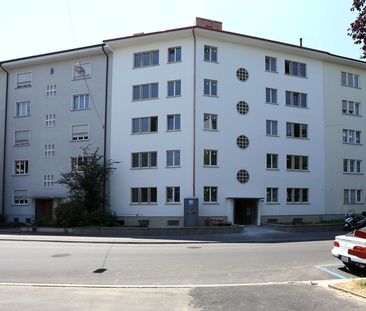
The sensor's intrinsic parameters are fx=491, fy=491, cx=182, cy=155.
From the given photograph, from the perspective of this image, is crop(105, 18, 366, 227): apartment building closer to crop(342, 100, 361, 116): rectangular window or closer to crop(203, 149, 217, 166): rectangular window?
crop(203, 149, 217, 166): rectangular window

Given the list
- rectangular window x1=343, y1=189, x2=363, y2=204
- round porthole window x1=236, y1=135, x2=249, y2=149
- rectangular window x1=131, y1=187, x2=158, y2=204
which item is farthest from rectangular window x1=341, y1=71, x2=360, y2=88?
rectangular window x1=131, y1=187, x2=158, y2=204

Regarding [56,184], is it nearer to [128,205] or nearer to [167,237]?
[128,205]

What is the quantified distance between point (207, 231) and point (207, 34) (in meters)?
14.4

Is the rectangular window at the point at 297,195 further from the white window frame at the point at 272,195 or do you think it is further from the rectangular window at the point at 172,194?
the rectangular window at the point at 172,194

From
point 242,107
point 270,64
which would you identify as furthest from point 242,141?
point 270,64

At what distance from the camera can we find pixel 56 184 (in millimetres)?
38938

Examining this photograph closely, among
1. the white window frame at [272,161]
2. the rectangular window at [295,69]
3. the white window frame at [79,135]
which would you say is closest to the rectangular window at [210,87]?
the white window frame at [272,161]

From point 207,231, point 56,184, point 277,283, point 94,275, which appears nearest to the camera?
point 277,283

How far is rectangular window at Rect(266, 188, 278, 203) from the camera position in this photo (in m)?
36.3

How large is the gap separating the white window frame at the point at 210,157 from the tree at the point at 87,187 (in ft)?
23.0

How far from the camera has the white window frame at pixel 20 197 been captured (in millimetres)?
40109

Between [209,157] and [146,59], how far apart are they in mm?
8847

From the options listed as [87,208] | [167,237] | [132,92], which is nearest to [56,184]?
[87,208]

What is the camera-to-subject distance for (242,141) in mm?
35812
